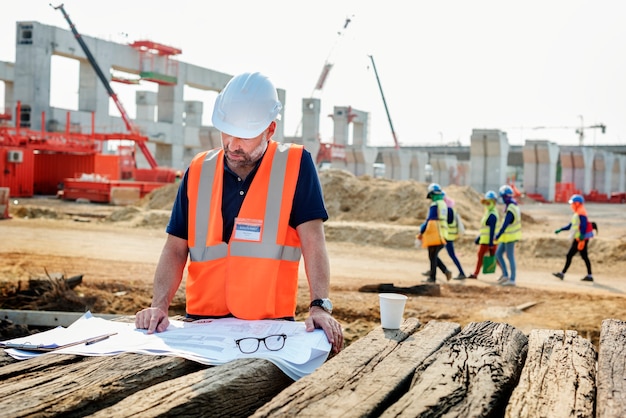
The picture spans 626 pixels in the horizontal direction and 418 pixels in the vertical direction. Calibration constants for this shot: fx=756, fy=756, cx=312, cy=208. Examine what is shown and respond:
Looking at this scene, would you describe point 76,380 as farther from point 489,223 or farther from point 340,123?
point 340,123

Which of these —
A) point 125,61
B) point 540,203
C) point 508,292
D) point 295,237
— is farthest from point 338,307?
point 125,61

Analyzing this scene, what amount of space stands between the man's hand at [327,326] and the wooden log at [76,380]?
0.60 m

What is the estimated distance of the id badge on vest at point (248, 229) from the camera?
3277 mm

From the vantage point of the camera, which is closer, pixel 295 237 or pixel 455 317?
pixel 295 237

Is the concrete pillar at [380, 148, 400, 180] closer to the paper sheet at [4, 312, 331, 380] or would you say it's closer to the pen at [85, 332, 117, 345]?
the paper sheet at [4, 312, 331, 380]

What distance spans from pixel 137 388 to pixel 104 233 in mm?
18656

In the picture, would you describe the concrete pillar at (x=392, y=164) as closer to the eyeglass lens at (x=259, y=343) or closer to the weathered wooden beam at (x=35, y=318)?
the weathered wooden beam at (x=35, y=318)

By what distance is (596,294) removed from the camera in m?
12.5

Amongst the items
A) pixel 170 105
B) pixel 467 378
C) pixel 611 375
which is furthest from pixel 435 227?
pixel 170 105

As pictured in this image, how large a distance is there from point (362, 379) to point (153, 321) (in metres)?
1.13

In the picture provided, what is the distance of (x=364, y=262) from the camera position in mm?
16812

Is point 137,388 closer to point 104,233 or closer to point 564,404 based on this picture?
point 564,404

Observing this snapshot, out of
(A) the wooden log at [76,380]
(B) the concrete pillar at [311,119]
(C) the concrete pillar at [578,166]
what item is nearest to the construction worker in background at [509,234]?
(A) the wooden log at [76,380]

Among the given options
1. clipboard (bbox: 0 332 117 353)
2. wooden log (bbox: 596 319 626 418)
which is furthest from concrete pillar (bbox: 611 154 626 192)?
clipboard (bbox: 0 332 117 353)
